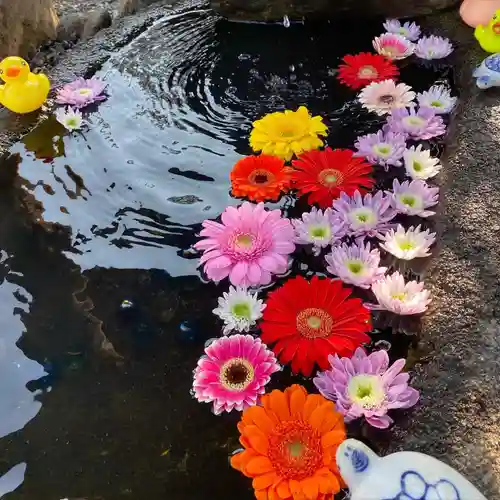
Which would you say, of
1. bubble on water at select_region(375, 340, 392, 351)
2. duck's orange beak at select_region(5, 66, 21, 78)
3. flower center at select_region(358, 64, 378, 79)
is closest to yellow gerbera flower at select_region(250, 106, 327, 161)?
flower center at select_region(358, 64, 378, 79)

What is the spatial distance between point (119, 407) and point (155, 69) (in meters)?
1.98

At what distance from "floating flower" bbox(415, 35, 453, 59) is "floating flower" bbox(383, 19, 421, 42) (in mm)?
126

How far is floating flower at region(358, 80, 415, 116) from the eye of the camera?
302cm

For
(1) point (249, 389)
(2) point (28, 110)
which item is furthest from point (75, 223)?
(1) point (249, 389)

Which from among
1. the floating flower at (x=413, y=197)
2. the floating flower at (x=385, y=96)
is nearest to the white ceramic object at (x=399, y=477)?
the floating flower at (x=413, y=197)

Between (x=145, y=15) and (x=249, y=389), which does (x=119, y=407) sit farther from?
(x=145, y=15)

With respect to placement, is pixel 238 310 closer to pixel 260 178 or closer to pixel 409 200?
pixel 260 178

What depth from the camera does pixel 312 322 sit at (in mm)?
2105

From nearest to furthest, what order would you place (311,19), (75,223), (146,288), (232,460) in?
(232,460)
(146,288)
(75,223)
(311,19)

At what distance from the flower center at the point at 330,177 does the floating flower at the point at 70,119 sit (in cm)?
120

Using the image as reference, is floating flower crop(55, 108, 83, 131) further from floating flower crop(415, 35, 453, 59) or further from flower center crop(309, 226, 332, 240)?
floating flower crop(415, 35, 453, 59)

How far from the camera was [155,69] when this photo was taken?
135 inches

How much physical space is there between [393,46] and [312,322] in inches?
73.5

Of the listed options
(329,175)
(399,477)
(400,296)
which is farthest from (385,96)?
(399,477)
